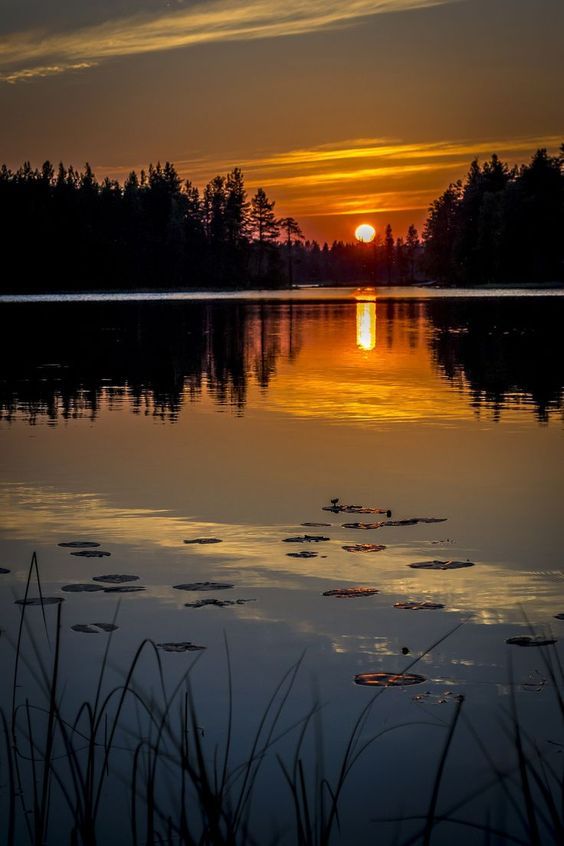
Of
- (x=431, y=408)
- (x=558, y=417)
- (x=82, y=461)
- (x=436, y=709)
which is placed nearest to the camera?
(x=436, y=709)

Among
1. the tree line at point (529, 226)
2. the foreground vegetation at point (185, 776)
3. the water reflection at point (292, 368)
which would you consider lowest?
the foreground vegetation at point (185, 776)

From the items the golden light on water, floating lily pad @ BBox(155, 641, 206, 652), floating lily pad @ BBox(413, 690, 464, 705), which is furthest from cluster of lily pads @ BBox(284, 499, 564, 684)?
the golden light on water

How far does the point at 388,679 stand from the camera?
7.18 metres

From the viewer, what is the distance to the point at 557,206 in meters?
141

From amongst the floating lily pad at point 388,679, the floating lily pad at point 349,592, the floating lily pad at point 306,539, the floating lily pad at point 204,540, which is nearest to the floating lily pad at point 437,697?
the floating lily pad at point 388,679

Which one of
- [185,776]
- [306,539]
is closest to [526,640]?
[185,776]

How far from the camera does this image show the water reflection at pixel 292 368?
23.5 metres

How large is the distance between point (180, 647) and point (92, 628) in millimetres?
668

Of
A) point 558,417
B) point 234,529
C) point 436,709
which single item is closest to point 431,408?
point 558,417

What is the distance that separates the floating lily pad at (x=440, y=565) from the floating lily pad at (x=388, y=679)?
2.69 metres

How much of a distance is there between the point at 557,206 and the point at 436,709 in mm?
140178

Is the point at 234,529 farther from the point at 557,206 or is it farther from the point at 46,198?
the point at 46,198

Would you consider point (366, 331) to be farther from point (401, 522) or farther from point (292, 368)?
point (401, 522)

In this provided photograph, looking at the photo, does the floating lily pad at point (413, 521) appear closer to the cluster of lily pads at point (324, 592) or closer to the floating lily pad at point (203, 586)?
the cluster of lily pads at point (324, 592)
